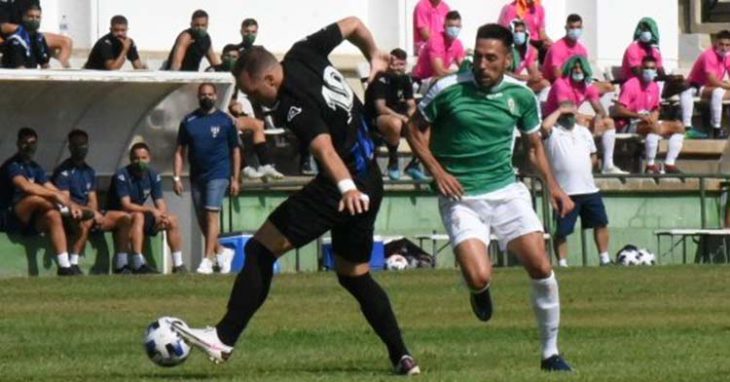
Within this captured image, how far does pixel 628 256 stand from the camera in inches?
1088

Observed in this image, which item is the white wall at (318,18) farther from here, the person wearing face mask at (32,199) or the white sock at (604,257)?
the white sock at (604,257)

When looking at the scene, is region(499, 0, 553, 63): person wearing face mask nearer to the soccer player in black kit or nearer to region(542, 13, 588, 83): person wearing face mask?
region(542, 13, 588, 83): person wearing face mask

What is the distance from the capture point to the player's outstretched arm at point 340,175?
11586mm

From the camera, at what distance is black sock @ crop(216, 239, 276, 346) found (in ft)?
40.4

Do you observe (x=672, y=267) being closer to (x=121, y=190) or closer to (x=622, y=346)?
(x=121, y=190)

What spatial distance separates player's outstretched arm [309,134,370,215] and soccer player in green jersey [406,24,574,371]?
98 cm

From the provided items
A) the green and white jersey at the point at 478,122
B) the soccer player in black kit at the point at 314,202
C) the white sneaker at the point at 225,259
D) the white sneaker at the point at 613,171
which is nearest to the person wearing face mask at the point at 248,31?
the white sneaker at the point at 225,259

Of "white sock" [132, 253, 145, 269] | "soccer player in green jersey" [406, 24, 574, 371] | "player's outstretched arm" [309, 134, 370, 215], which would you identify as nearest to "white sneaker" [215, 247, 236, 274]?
"white sock" [132, 253, 145, 269]

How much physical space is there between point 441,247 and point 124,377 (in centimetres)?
1518

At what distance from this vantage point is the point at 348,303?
19.5 meters

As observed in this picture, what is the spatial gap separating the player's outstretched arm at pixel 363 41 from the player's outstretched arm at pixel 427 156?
14.1 inches

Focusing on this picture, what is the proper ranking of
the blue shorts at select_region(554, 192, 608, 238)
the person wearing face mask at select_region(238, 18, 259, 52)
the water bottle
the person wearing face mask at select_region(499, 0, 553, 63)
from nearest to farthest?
the blue shorts at select_region(554, 192, 608, 238), the person wearing face mask at select_region(238, 18, 259, 52), the water bottle, the person wearing face mask at select_region(499, 0, 553, 63)

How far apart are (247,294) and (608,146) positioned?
17778 millimetres

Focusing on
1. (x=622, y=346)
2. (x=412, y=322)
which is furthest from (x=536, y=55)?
(x=622, y=346)
